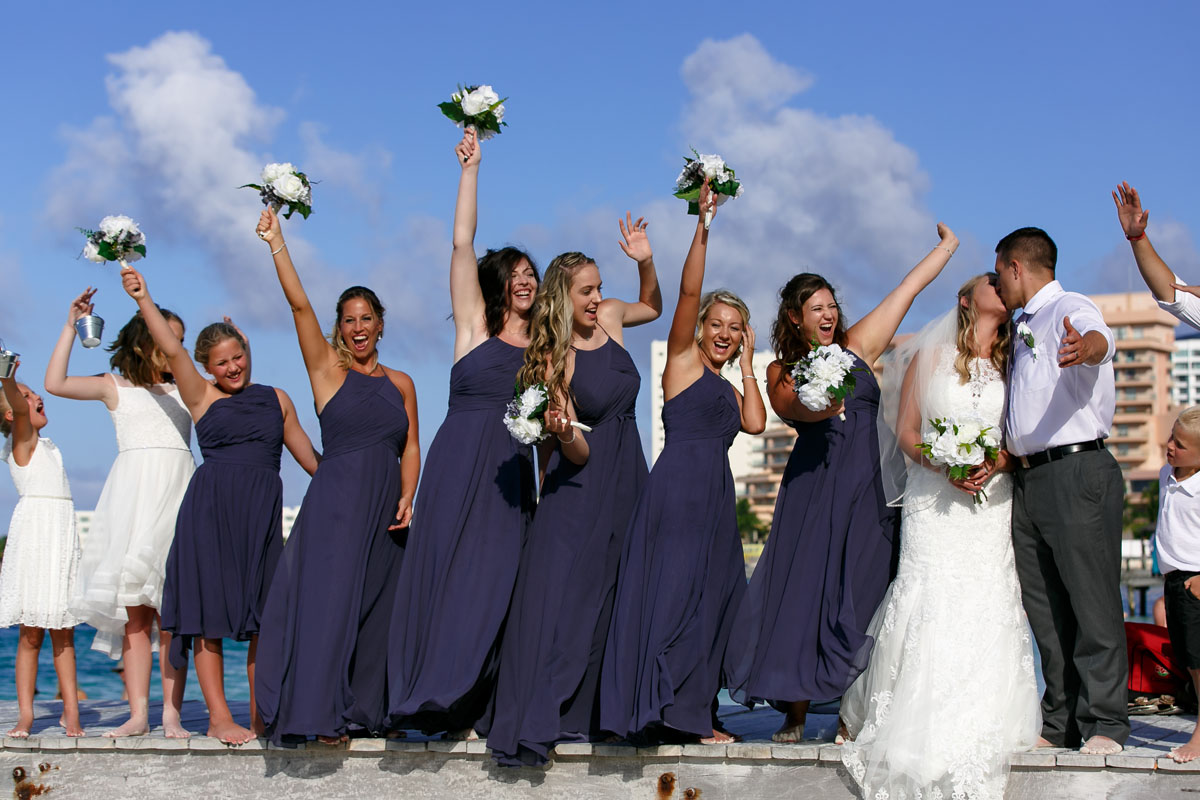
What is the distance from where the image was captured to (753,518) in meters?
126

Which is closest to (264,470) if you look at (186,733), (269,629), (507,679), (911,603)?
(269,629)

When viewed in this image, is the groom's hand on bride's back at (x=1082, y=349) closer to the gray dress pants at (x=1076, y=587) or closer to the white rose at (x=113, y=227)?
the gray dress pants at (x=1076, y=587)

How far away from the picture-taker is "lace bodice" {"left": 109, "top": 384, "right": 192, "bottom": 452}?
8.48 meters

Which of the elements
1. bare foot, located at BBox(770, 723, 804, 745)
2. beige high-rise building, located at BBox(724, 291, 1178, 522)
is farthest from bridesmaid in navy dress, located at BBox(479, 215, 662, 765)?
beige high-rise building, located at BBox(724, 291, 1178, 522)

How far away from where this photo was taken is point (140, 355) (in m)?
8.52

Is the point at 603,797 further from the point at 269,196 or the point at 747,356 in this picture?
the point at 269,196

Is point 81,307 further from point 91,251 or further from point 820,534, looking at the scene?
point 820,534

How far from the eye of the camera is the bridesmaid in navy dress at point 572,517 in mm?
7035

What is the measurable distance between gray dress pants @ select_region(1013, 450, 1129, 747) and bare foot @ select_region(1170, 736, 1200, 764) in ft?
1.10

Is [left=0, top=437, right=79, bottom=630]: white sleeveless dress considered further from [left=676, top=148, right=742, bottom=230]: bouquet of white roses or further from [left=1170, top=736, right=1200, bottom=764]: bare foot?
[left=1170, top=736, right=1200, bottom=764]: bare foot

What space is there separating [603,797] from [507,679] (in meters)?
0.86

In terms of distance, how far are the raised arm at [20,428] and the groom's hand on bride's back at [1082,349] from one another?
21.9 feet

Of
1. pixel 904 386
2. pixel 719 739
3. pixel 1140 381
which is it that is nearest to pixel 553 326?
pixel 904 386

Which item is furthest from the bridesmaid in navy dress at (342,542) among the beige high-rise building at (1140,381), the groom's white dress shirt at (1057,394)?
the beige high-rise building at (1140,381)
